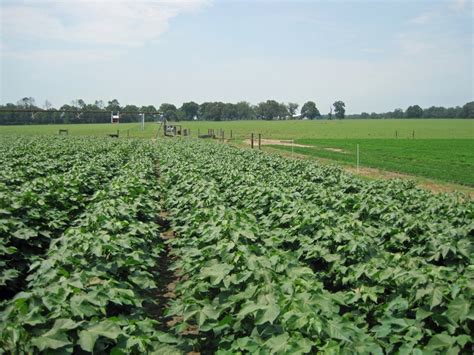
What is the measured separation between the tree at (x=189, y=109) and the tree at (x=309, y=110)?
42.0m

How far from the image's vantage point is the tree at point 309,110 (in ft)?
543

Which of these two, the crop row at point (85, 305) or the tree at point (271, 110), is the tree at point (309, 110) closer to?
the tree at point (271, 110)

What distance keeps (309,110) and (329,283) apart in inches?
6447

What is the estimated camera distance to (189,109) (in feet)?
512

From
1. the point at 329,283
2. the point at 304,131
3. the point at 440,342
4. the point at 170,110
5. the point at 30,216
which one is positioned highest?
the point at 170,110

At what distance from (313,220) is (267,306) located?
3.22 metres

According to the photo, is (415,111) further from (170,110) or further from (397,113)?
(170,110)

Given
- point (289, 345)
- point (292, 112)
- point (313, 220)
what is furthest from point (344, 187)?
point (292, 112)

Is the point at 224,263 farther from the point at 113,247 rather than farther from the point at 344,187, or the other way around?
the point at 344,187

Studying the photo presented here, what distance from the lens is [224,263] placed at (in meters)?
4.81

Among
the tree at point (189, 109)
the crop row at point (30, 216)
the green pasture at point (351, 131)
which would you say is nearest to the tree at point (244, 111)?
the tree at point (189, 109)

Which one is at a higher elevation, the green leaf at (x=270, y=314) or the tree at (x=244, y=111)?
the tree at (x=244, y=111)

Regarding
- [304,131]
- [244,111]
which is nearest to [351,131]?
[304,131]

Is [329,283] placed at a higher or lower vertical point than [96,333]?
lower
